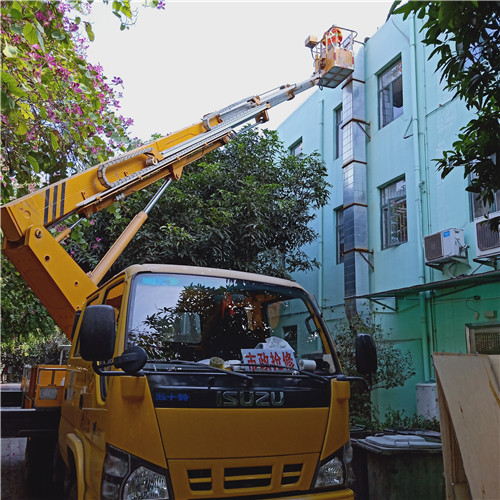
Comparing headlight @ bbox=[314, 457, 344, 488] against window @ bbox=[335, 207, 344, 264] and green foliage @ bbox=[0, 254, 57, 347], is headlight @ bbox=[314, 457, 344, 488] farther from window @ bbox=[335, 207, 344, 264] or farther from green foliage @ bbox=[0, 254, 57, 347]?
window @ bbox=[335, 207, 344, 264]

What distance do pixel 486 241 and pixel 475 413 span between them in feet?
17.2

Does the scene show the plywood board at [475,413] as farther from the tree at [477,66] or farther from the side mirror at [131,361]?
the side mirror at [131,361]

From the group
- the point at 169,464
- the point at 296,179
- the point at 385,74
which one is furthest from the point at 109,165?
the point at 385,74

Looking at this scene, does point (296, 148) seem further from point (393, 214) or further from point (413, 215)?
point (413, 215)

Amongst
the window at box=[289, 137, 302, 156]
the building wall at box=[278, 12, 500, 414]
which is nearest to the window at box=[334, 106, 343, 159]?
the building wall at box=[278, 12, 500, 414]

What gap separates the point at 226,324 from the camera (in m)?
4.09

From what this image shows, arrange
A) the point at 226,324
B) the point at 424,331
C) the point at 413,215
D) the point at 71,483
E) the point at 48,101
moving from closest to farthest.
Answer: the point at 71,483, the point at 226,324, the point at 48,101, the point at 424,331, the point at 413,215

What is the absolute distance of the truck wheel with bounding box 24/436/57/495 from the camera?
19.7 ft

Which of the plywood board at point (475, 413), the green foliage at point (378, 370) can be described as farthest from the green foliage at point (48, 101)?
the green foliage at point (378, 370)

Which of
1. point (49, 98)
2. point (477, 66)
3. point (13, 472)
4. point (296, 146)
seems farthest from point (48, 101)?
point (296, 146)

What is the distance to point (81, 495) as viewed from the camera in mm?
3305

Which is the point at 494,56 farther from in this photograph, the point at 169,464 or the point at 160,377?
the point at 169,464

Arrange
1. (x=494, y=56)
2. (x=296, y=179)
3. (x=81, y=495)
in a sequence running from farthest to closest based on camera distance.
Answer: (x=296, y=179) < (x=494, y=56) < (x=81, y=495)

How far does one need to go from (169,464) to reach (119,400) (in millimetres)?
491
